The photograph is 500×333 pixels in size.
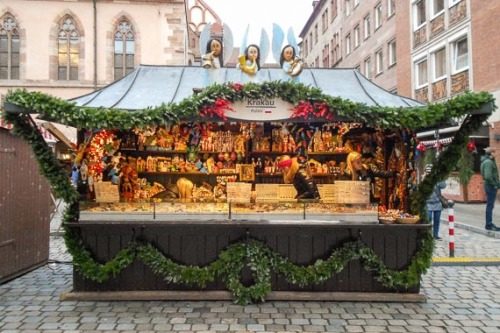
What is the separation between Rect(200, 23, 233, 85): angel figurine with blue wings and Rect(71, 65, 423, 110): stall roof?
0.12 meters

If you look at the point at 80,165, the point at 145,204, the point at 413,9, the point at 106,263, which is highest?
the point at 413,9

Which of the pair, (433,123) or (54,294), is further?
(54,294)

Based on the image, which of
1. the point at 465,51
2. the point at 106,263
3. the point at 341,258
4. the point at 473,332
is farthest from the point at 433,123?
the point at 465,51

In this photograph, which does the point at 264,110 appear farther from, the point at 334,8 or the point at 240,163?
the point at 334,8

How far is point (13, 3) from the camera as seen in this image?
2567 centimetres

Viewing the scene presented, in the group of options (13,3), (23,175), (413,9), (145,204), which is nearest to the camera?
(145,204)

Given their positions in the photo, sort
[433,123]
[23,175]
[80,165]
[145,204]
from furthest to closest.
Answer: [23,175]
[80,165]
[145,204]
[433,123]

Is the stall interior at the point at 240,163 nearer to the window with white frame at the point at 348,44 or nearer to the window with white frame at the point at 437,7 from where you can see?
the window with white frame at the point at 437,7

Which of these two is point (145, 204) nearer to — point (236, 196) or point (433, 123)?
point (236, 196)

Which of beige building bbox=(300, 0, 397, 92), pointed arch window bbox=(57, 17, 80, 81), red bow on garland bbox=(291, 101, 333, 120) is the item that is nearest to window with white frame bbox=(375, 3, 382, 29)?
beige building bbox=(300, 0, 397, 92)

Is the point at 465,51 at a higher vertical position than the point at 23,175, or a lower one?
higher

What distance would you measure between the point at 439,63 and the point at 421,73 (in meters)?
1.82

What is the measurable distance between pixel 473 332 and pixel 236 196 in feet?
10.5

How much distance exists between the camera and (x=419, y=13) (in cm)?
2305
